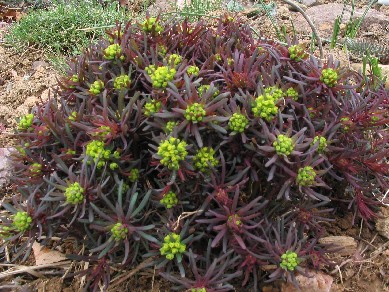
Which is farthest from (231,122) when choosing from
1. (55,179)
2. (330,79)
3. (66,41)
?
(66,41)

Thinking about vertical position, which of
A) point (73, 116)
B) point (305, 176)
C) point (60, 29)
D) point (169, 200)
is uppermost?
point (73, 116)

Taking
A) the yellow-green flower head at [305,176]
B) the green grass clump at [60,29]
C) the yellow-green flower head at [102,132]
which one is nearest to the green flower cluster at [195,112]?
the yellow-green flower head at [102,132]

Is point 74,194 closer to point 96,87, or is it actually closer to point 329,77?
point 96,87

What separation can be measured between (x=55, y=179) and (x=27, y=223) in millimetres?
224

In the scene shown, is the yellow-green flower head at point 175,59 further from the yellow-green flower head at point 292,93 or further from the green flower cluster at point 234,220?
the green flower cluster at point 234,220

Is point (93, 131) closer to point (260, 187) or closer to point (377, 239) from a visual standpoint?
point (260, 187)

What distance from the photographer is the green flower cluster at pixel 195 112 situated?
1836 millimetres

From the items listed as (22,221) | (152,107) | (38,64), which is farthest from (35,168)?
(38,64)

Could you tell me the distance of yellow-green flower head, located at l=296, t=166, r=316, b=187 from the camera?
1.86 m

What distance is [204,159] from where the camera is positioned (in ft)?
6.31

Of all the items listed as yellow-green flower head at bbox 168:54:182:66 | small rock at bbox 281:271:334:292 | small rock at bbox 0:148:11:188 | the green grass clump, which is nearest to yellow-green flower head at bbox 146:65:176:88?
yellow-green flower head at bbox 168:54:182:66

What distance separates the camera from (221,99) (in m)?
1.93

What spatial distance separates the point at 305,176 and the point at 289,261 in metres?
0.35

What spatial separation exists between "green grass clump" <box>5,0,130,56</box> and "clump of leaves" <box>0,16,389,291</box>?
7.64 feet
